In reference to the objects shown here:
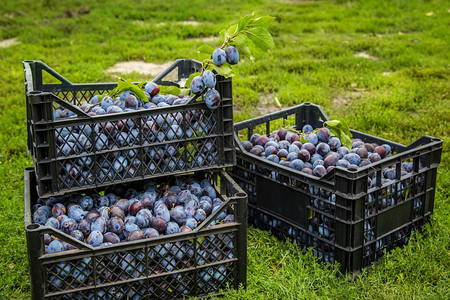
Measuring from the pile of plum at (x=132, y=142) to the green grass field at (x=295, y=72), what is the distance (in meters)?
0.74

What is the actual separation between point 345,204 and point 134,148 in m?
1.09

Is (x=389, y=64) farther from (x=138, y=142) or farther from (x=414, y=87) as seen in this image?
(x=138, y=142)

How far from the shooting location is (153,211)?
9.61 ft

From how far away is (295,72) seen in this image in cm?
690

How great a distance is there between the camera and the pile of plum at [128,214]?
107 inches

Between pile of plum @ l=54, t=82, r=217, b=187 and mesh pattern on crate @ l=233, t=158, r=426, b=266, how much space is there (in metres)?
0.57

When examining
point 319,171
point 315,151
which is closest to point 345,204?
point 319,171

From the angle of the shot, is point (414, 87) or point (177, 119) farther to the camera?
point (414, 87)

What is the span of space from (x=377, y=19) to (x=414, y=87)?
138 inches

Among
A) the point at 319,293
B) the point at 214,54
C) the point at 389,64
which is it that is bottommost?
the point at 319,293

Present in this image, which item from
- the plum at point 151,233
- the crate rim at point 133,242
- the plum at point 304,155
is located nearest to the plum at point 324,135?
the plum at point 304,155

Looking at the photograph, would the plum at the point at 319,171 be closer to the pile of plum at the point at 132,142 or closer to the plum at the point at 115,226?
the pile of plum at the point at 132,142

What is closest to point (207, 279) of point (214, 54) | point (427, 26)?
point (214, 54)

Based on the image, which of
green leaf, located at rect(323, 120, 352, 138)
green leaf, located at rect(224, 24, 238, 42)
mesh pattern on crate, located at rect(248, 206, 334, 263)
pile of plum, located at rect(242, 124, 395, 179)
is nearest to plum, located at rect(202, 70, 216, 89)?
green leaf, located at rect(224, 24, 238, 42)
